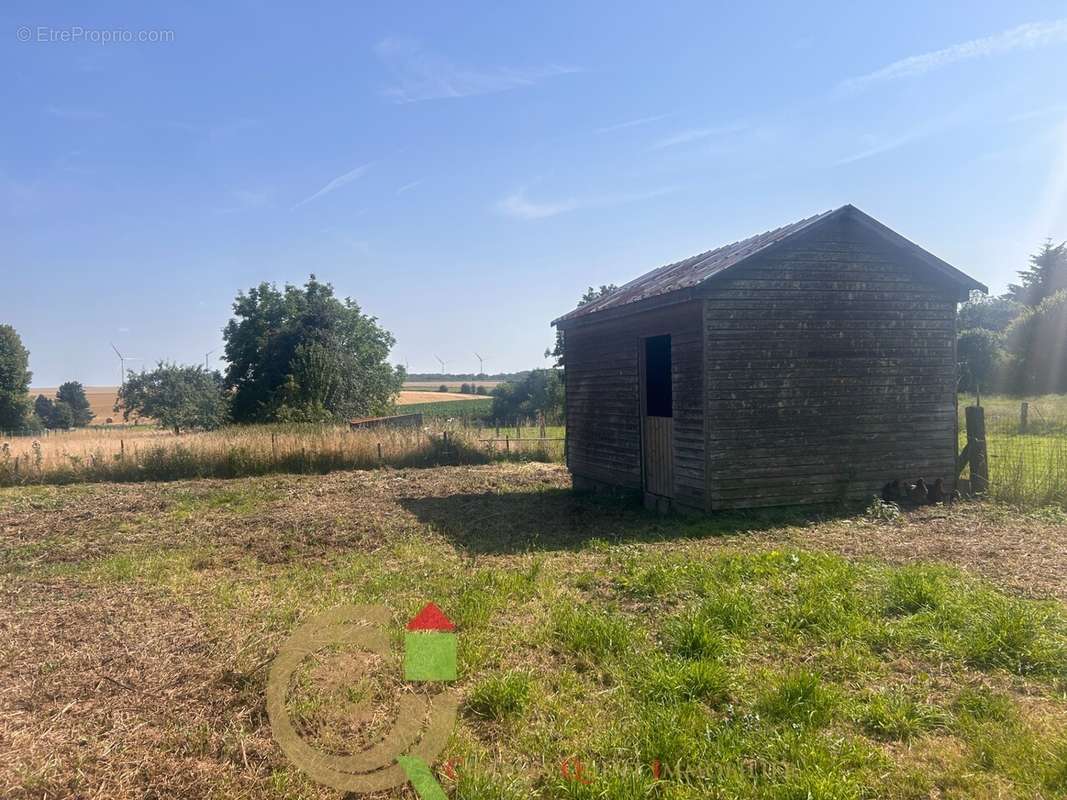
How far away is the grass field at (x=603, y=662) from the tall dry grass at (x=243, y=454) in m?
9.49

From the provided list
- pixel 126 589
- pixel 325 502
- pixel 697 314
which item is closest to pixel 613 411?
pixel 697 314

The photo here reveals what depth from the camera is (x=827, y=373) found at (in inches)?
408

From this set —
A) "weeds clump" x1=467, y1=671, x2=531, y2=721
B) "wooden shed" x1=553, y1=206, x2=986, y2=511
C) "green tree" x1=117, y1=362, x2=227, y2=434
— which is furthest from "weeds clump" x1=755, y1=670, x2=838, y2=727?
"green tree" x1=117, y1=362, x2=227, y2=434

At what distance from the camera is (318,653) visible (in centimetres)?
439

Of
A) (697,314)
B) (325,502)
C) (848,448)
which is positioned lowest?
(325,502)

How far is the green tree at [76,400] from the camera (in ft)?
256

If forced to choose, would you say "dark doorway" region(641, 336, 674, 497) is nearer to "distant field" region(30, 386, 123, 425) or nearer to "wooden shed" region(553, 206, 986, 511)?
"wooden shed" region(553, 206, 986, 511)

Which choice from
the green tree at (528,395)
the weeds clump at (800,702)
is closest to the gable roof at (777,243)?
the weeds clump at (800,702)

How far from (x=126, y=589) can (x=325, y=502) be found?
6.36 metres

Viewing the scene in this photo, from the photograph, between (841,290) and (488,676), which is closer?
(488,676)

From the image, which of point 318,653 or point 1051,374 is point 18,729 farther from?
point 1051,374

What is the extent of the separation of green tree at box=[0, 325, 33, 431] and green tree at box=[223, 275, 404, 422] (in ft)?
69.5

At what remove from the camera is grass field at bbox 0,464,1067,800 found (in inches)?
127

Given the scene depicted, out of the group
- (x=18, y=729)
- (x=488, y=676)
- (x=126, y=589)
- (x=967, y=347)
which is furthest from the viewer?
(x=967, y=347)
